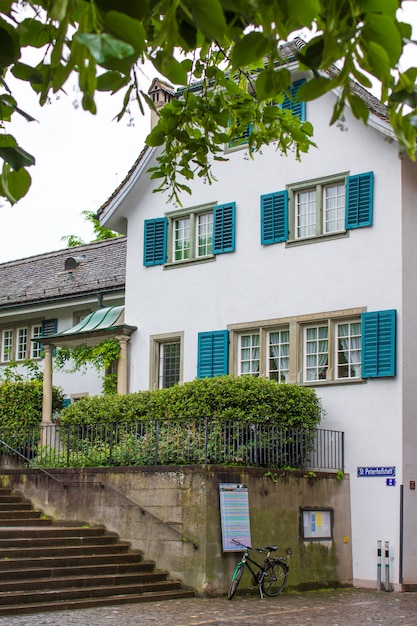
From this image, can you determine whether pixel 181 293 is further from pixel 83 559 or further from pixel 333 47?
pixel 333 47

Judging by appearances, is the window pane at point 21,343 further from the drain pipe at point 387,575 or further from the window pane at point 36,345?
the drain pipe at point 387,575

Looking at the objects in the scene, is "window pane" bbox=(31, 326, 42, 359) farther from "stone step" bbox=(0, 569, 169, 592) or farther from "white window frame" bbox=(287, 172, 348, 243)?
"stone step" bbox=(0, 569, 169, 592)

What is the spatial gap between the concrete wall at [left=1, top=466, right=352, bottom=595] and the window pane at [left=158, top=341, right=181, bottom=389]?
4.43 m

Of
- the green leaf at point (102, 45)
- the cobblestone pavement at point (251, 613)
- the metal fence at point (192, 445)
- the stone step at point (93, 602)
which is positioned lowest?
the cobblestone pavement at point (251, 613)

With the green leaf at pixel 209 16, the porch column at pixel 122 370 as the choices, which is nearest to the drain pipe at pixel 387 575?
the porch column at pixel 122 370

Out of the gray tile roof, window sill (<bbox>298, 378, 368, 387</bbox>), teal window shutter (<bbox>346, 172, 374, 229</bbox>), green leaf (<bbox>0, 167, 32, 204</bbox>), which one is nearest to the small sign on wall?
window sill (<bbox>298, 378, 368, 387</bbox>)

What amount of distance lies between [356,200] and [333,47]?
1807 centimetres

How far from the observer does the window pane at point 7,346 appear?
32.0m

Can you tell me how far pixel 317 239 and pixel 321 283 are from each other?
962 mm

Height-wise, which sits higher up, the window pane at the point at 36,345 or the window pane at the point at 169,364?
the window pane at the point at 36,345

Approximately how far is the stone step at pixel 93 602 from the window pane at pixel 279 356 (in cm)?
611

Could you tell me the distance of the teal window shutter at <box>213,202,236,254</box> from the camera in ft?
79.2

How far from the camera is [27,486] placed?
21.9 metres

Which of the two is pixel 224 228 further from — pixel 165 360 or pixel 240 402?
pixel 240 402
